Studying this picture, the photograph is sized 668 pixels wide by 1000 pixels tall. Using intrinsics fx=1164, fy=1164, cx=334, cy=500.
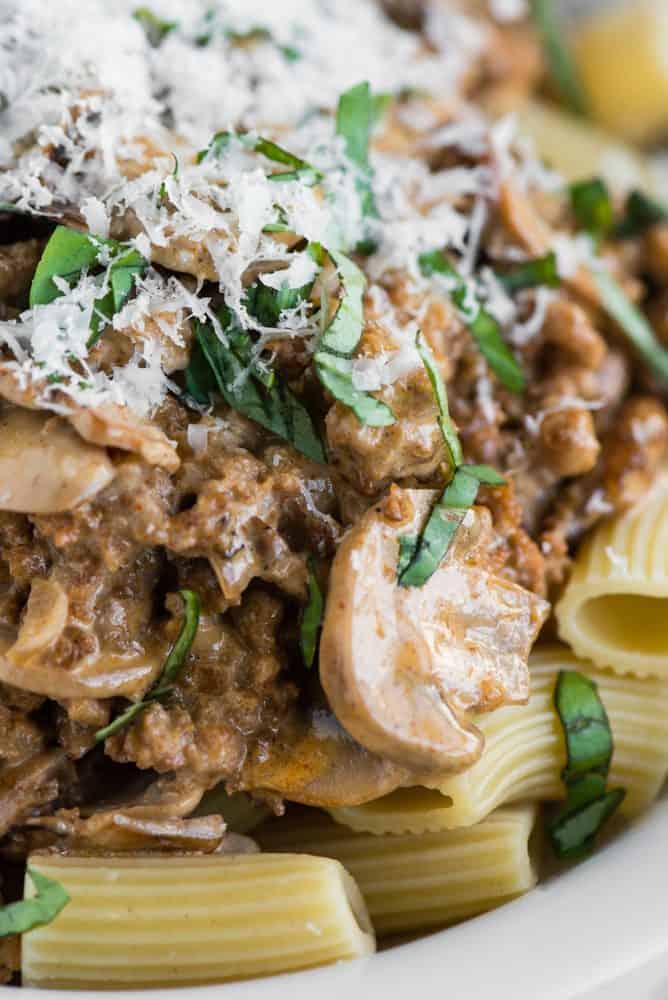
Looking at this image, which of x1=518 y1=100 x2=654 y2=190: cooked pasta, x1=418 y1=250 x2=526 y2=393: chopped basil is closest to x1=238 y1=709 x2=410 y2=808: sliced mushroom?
x1=418 y1=250 x2=526 y2=393: chopped basil

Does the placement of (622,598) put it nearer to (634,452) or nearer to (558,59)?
(634,452)

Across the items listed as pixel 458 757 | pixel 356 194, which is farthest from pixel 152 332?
pixel 458 757

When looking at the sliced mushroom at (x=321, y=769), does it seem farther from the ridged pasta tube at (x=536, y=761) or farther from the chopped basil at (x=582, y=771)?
the chopped basil at (x=582, y=771)

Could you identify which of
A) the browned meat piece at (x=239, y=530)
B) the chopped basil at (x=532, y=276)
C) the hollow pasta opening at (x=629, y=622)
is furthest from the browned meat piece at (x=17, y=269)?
the hollow pasta opening at (x=629, y=622)

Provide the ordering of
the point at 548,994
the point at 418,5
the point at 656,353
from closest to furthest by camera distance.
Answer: the point at 548,994 → the point at 656,353 → the point at 418,5

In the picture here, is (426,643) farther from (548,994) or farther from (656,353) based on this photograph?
(656,353)

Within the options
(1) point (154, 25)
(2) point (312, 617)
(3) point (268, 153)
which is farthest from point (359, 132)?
(2) point (312, 617)

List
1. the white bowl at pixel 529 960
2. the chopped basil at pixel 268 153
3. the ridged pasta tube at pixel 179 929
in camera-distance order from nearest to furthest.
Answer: the white bowl at pixel 529 960 → the ridged pasta tube at pixel 179 929 → the chopped basil at pixel 268 153
